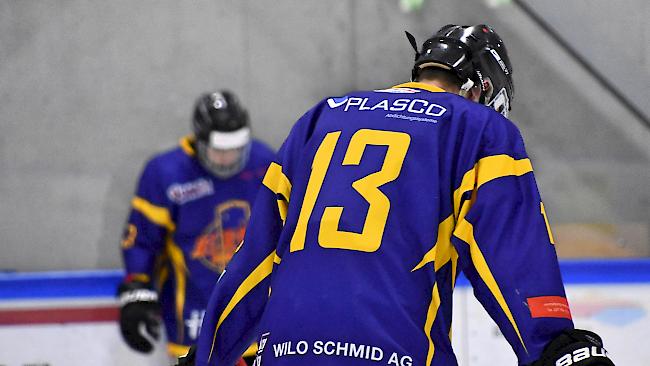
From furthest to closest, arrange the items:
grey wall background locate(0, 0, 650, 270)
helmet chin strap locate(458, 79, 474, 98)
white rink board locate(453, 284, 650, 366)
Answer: grey wall background locate(0, 0, 650, 270)
white rink board locate(453, 284, 650, 366)
helmet chin strap locate(458, 79, 474, 98)

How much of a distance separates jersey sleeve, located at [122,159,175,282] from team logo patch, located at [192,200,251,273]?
0.15m

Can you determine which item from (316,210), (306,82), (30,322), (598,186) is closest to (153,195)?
Answer: (30,322)

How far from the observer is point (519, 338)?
66.1 inches

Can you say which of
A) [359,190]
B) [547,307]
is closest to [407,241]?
[359,190]

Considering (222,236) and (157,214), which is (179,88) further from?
(222,236)

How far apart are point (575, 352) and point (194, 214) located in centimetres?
262

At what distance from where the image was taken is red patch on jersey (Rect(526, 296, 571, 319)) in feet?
5.42

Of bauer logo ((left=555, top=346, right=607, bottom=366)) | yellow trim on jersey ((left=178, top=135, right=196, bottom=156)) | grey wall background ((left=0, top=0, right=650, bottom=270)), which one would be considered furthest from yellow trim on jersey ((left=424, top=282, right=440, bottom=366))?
grey wall background ((left=0, top=0, right=650, bottom=270))

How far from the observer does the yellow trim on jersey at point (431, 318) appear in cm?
174

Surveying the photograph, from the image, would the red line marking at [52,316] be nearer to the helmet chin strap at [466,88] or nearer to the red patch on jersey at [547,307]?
the helmet chin strap at [466,88]

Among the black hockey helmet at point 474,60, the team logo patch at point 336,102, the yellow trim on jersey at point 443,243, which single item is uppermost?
the black hockey helmet at point 474,60

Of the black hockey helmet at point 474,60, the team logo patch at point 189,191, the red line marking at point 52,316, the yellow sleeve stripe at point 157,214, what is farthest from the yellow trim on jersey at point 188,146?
the black hockey helmet at point 474,60

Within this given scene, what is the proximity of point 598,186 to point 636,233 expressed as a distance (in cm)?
28

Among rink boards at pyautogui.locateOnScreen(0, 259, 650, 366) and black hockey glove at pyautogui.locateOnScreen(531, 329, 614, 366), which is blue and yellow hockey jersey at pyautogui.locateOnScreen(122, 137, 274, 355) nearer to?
rink boards at pyautogui.locateOnScreen(0, 259, 650, 366)
